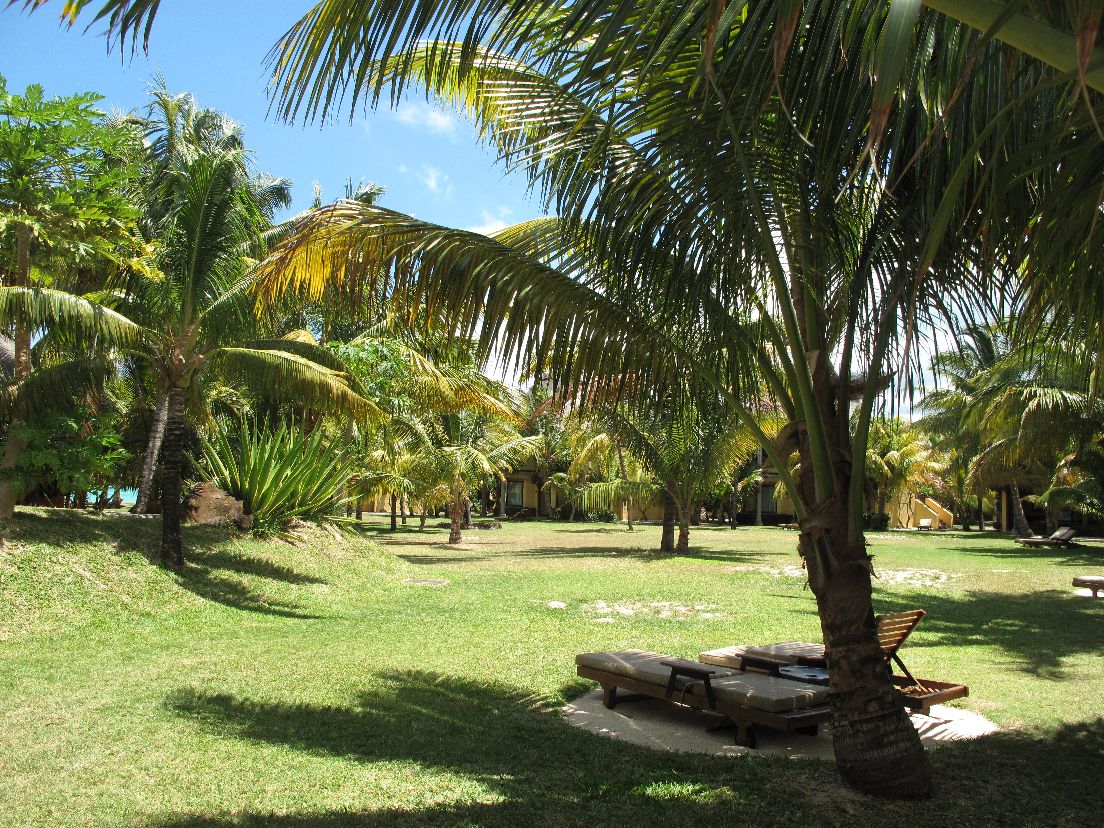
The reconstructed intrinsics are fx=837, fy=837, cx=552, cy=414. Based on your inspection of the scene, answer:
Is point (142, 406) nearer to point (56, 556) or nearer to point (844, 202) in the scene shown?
point (56, 556)

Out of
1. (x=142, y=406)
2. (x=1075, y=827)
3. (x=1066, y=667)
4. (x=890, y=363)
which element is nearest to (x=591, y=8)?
(x=890, y=363)

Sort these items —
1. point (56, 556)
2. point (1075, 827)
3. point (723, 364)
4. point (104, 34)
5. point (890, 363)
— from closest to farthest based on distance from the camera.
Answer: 1. point (104, 34)
2. point (1075, 827)
3. point (890, 363)
4. point (723, 364)
5. point (56, 556)

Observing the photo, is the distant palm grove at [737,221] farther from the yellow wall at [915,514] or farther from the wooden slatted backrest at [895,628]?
the yellow wall at [915,514]

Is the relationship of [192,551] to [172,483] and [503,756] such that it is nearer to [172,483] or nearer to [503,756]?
[172,483]

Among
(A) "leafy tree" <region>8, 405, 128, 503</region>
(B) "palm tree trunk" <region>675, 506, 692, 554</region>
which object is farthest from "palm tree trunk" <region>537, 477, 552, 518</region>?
(A) "leafy tree" <region>8, 405, 128, 503</region>

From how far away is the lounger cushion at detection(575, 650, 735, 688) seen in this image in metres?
6.32

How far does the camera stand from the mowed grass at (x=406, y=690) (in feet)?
14.7

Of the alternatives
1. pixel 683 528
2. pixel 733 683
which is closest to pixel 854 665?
pixel 733 683

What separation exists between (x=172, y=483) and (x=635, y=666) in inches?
317

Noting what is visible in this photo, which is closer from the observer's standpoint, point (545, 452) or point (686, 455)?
point (686, 455)

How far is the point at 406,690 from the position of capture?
7.10 m

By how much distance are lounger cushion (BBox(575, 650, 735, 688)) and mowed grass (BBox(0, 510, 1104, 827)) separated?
53cm

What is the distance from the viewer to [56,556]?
414 inches

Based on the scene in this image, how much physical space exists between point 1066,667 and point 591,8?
8.83 metres
